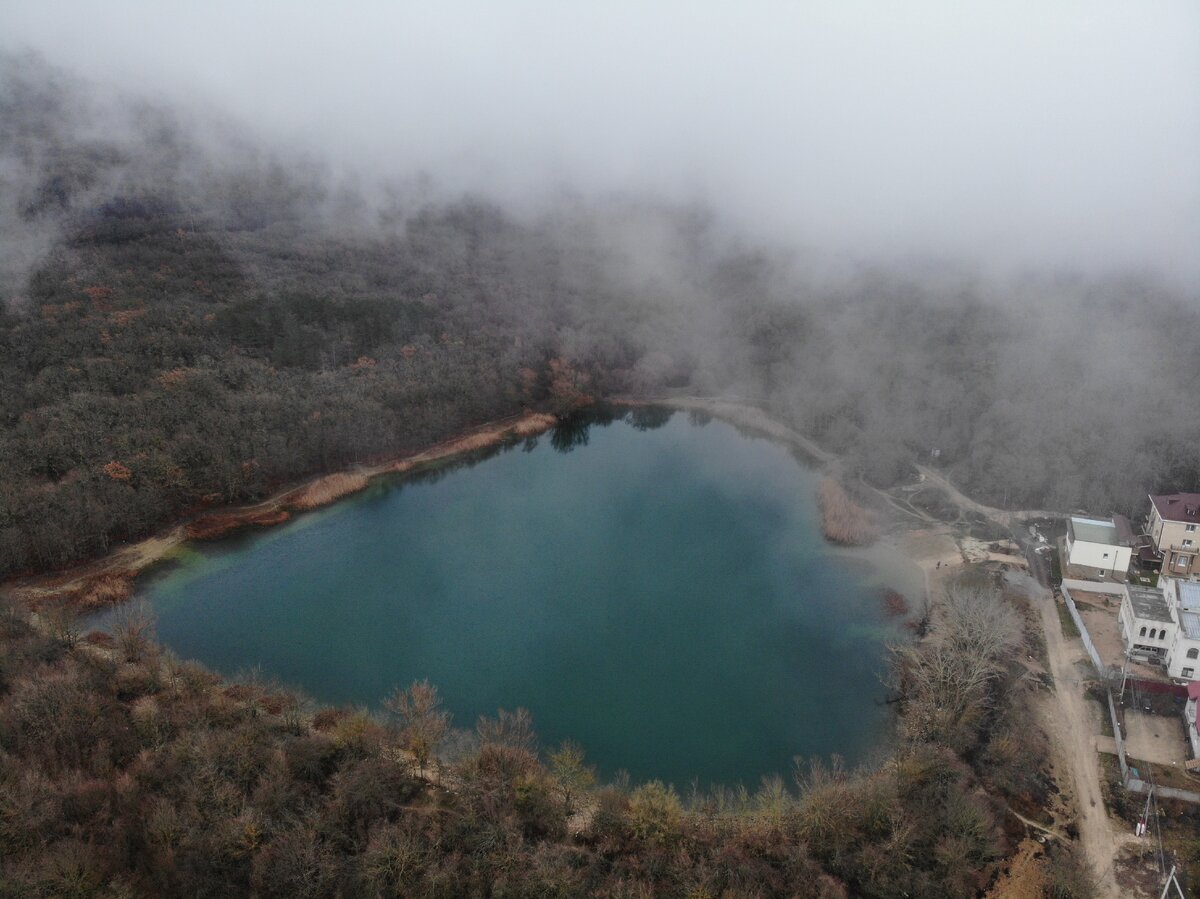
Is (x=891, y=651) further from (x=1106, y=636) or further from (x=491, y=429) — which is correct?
(x=491, y=429)

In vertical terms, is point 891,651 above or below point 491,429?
below

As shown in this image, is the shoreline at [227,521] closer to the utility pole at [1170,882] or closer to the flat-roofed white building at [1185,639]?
the utility pole at [1170,882]

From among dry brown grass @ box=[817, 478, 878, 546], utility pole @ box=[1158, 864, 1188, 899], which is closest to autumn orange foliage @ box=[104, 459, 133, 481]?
dry brown grass @ box=[817, 478, 878, 546]

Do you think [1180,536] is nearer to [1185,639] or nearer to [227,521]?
[1185,639]

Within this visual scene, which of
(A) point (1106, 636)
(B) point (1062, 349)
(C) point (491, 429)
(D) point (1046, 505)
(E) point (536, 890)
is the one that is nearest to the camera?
(E) point (536, 890)

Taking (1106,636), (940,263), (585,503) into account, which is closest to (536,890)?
(1106,636)
